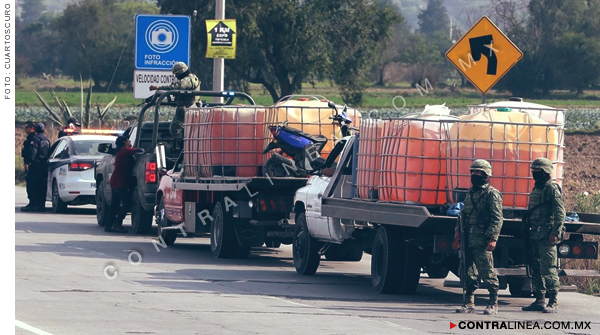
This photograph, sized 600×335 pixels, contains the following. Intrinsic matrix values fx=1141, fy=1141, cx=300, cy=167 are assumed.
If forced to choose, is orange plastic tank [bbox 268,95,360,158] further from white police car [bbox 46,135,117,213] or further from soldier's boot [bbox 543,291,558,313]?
white police car [bbox 46,135,117,213]

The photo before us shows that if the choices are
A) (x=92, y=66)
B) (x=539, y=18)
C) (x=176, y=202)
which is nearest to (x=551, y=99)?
(x=539, y=18)

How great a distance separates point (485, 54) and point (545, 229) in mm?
5276

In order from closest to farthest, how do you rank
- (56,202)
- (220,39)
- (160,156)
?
(160,156) < (56,202) < (220,39)

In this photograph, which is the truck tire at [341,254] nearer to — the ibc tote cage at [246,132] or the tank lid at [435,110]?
the ibc tote cage at [246,132]

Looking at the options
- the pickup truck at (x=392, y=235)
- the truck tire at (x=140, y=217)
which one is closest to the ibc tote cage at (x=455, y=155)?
the pickup truck at (x=392, y=235)

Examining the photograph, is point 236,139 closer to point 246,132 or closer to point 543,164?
point 246,132

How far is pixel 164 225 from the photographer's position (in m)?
19.3

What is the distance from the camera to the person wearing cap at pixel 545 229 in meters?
12.4

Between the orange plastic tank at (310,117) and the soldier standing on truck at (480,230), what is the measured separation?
5176 millimetres

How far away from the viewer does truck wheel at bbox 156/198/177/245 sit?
19177mm

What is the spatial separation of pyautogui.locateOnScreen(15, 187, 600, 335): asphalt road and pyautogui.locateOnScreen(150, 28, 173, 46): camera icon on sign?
10833 mm

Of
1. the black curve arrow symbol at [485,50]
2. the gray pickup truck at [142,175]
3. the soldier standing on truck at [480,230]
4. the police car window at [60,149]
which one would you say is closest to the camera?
the soldier standing on truck at [480,230]

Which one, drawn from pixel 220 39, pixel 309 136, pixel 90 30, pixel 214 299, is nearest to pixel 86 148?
pixel 220 39

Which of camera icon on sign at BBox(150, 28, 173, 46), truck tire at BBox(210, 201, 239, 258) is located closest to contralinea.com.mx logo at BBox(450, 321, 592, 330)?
truck tire at BBox(210, 201, 239, 258)
